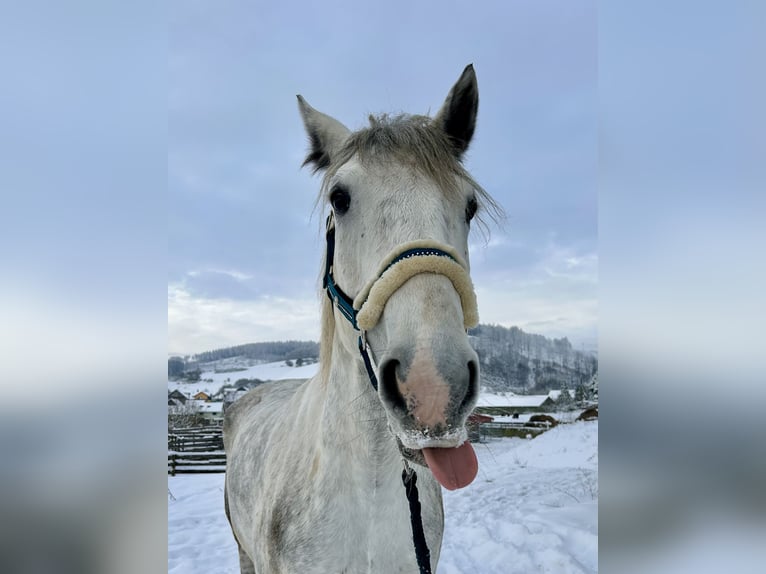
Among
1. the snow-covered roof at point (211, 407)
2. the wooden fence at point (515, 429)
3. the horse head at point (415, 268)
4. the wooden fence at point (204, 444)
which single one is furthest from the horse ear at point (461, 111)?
the snow-covered roof at point (211, 407)

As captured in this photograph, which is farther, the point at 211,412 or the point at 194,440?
the point at 211,412

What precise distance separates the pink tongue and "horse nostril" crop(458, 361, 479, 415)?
14 cm

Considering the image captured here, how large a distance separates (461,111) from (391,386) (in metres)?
1.40

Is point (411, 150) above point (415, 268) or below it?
above

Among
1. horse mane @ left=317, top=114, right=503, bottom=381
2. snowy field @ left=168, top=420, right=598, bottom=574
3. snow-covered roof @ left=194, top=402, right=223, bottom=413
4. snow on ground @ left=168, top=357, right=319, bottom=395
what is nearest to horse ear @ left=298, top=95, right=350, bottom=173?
horse mane @ left=317, top=114, right=503, bottom=381

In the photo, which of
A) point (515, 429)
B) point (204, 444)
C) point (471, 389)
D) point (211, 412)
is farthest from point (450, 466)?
point (211, 412)

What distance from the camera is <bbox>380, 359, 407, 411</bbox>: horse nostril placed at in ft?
3.84

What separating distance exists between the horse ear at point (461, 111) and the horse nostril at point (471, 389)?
1.16 meters

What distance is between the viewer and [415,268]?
1.25 meters

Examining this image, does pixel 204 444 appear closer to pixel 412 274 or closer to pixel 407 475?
pixel 407 475

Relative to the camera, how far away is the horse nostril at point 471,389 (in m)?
1.11

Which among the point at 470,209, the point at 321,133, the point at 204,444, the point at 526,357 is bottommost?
the point at 204,444
